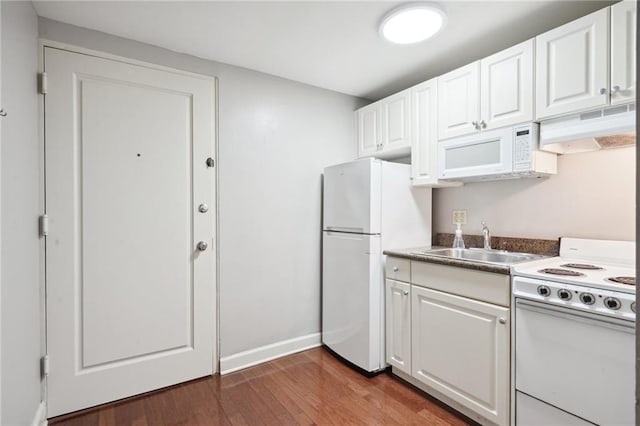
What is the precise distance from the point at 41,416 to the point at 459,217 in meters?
3.04

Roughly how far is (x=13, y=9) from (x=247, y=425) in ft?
7.73

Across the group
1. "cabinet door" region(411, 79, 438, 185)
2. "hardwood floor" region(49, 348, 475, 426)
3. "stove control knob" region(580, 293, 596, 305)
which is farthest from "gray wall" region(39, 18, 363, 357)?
"stove control knob" region(580, 293, 596, 305)

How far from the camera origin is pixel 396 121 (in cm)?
260

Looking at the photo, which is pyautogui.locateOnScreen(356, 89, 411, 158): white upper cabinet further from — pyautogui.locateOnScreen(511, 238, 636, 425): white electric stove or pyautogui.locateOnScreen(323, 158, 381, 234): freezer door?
pyautogui.locateOnScreen(511, 238, 636, 425): white electric stove

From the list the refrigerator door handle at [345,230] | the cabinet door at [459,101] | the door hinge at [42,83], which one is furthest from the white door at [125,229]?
the cabinet door at [459,101]

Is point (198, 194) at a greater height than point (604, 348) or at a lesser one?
greater

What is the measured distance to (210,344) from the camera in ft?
7.66

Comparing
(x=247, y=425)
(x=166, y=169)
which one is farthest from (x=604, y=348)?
(x=166, y=169)

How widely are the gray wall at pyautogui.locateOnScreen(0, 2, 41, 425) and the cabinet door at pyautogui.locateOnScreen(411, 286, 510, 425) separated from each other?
2.08m

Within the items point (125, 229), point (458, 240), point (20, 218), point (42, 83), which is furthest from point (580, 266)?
point (42, 83)

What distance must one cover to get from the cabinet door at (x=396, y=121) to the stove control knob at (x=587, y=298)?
1.53 m

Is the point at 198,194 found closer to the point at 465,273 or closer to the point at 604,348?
the point at 465,273

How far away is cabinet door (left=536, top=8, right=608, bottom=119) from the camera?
1525 millimetres

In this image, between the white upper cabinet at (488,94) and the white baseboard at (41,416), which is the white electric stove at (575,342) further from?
the white baseboard at (41,416)
